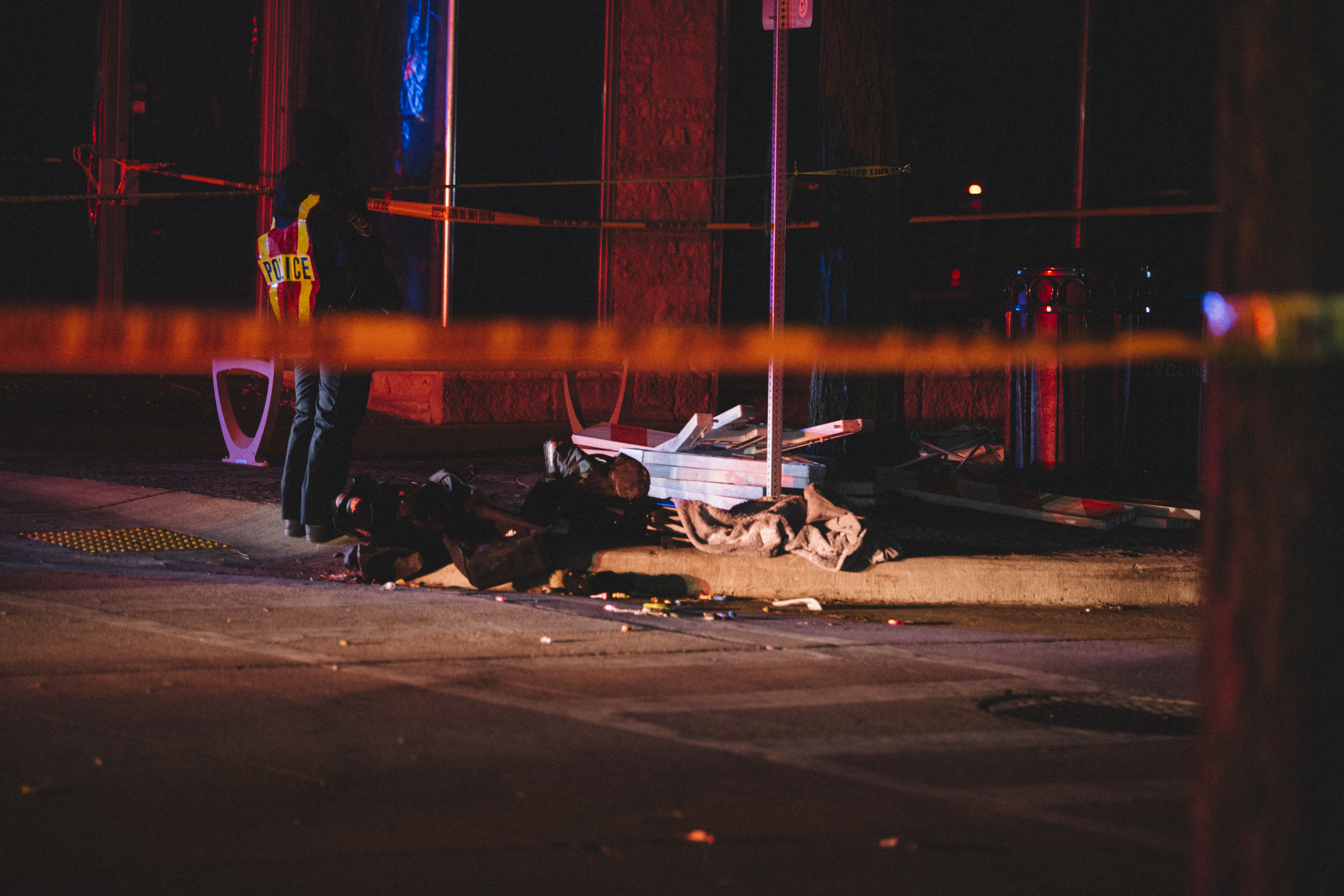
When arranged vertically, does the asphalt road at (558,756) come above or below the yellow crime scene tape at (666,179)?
below

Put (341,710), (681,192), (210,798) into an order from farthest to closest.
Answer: (681,192) < (341,710) < (210,798)

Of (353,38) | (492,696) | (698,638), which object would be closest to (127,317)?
(492,696)

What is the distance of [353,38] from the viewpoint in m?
14.1

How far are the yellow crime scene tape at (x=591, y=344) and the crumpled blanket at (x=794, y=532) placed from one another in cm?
74

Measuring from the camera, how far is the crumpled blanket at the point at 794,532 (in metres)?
7.02

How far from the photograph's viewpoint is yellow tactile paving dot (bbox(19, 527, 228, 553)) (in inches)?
311

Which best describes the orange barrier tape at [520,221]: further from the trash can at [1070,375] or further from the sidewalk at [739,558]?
the sidewalk at [739,558]

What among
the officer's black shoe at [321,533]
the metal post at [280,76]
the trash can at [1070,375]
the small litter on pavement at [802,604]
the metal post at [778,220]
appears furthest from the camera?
the metal post at [280,76]

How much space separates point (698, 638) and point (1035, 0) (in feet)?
44.3

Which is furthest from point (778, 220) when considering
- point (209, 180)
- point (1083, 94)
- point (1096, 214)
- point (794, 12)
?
point (1083, 94)

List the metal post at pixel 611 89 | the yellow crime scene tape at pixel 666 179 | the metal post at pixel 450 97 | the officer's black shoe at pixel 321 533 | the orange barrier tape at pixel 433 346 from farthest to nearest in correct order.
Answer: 1. the metal post at pixel 611 89
2. the metal post at pixel 450 97
3. the yellow crime scene tape at pixel 666 179
4. the officer's black shoe at pixel 321 533
5. the orange barrier tape at pixel 433 346

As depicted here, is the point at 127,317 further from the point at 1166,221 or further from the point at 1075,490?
the point at 1166,221

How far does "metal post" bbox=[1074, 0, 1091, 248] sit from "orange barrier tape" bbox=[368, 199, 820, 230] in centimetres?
340

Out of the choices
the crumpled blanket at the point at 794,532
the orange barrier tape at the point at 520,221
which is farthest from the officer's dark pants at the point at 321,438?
the orange barrier tape at the point at 520,221
